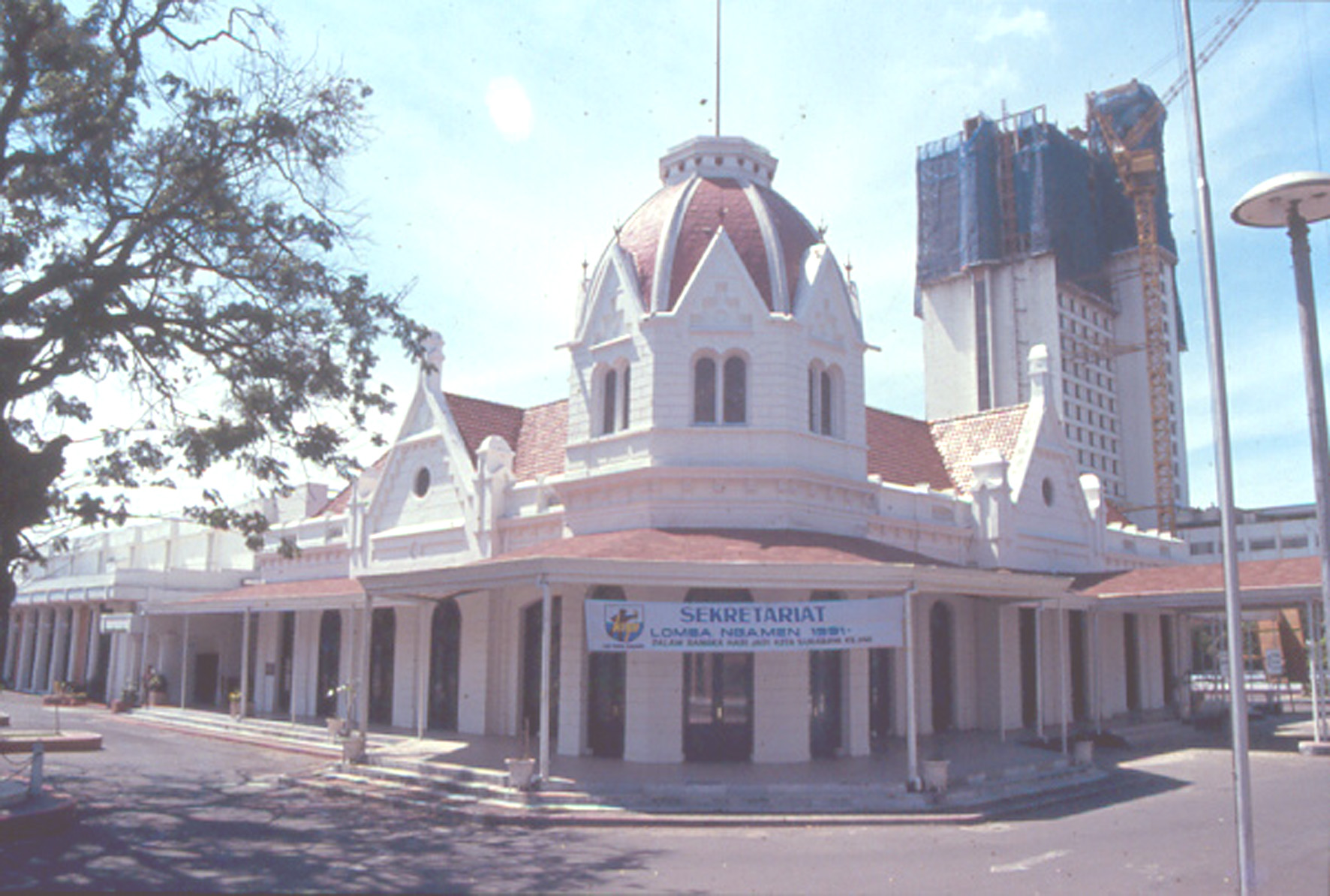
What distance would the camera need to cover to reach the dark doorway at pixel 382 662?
88.1ft

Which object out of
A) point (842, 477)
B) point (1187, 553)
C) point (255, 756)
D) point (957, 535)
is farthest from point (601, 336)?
point (1187, 553)

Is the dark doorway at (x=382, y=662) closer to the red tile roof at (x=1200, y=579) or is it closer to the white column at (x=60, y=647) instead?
the red tile roof at (x=1200, y=579)

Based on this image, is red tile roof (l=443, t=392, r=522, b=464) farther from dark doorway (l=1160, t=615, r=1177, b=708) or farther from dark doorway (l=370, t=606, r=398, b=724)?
dark doorway (l=1160, t=615, r=1177, b=708)

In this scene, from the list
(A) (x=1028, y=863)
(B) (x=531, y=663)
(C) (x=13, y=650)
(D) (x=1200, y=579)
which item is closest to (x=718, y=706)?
(B) (x=531, y=663)

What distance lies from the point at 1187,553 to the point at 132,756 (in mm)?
32824

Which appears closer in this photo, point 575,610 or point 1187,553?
point 575,610

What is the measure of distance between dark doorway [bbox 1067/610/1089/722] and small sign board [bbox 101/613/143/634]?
2845cm

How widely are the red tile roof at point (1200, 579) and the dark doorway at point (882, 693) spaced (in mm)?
5535

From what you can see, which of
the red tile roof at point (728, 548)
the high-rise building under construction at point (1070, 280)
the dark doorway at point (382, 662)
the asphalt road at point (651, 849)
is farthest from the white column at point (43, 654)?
the high-rise building under construction at point (1070, 280)

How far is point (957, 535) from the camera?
2567 centimetres

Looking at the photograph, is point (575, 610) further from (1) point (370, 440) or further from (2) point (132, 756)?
(2) point (132, 756)

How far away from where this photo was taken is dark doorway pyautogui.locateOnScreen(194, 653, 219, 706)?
35938mm

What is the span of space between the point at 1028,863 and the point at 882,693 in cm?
1120

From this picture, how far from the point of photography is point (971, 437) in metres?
30.1
